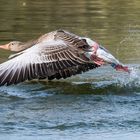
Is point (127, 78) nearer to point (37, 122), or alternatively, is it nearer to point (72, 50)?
point (72, 50)

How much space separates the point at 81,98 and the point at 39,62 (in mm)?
940

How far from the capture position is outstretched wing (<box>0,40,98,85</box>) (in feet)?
31.9

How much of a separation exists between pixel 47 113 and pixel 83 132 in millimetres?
1173

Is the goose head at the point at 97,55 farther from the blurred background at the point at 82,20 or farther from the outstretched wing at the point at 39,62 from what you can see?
the blurred background at the point at 82,20

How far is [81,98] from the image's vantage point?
33.7 ft

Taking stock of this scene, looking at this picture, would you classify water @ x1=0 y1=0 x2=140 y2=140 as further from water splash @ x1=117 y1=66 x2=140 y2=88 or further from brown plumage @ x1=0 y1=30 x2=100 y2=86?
brown plumage @ x1=0 y1=30 x2=100 y2=86

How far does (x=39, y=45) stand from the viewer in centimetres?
1002

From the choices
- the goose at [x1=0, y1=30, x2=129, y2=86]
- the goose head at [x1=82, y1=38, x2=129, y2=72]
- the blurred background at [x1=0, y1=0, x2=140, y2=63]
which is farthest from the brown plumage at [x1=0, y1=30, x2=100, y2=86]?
the blurred background at [x1=0, y1=0, x2=140, y2=63]

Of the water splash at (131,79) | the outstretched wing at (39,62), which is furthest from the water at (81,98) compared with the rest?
the outstretched wing at (39,62)

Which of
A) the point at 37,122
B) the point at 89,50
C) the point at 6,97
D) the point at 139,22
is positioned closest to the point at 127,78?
the point at 89,50

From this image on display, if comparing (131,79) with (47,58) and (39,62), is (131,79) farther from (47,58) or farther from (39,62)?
(39,62)

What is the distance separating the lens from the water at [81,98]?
26.8 ft

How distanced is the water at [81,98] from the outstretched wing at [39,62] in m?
0.40

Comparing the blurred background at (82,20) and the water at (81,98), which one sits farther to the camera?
the blurred background at (82,20)
